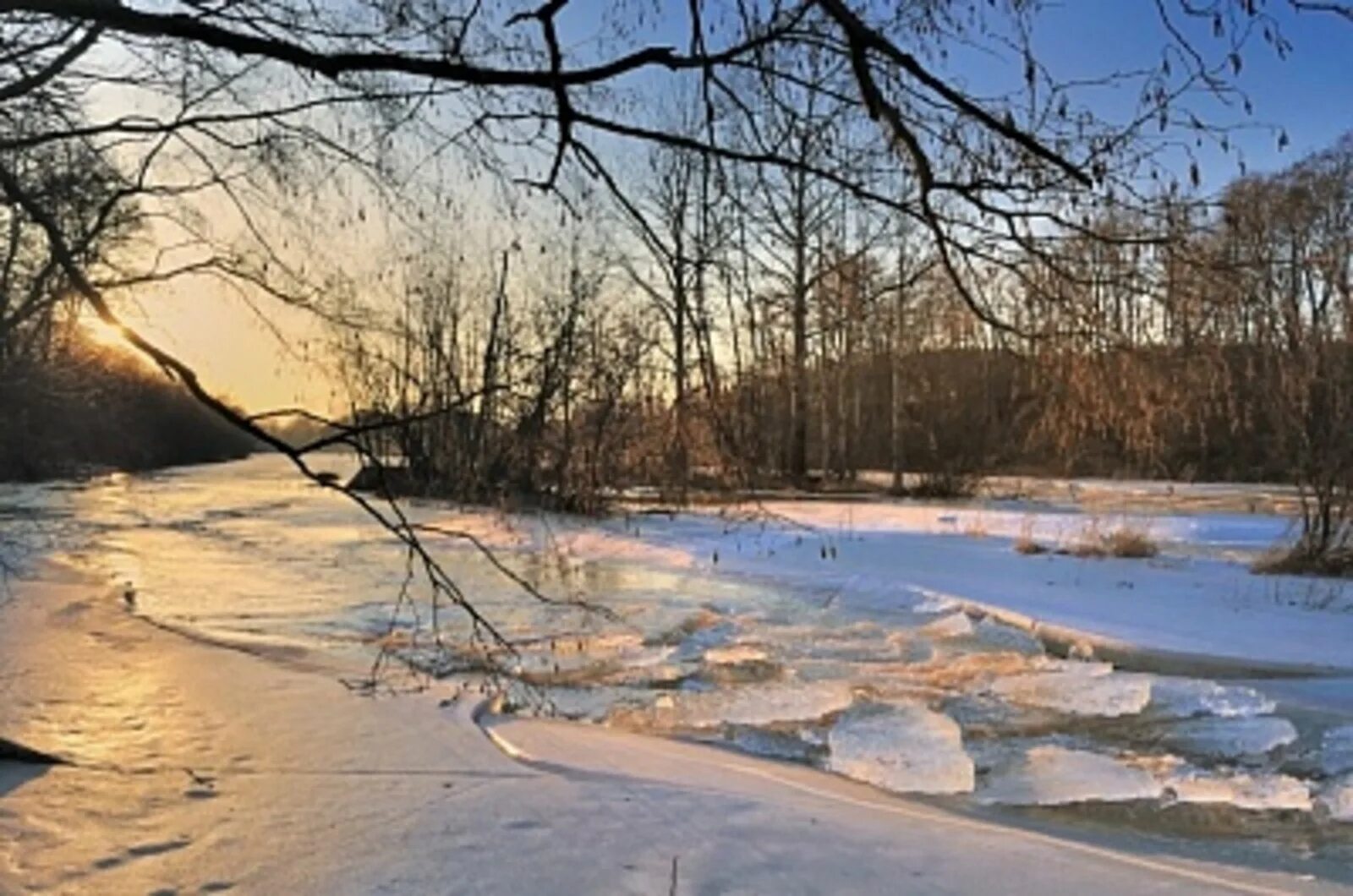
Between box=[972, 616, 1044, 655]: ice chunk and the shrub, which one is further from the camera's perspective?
the shrub

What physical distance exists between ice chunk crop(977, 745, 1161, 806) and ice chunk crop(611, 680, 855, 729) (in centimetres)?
132

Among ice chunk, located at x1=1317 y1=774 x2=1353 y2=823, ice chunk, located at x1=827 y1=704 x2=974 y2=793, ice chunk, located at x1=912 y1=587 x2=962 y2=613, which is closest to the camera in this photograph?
ice chunk, located at x1=1317 y1=774 x2=1353 y2=823

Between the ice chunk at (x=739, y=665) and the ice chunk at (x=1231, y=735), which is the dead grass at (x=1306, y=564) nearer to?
the ice chunk at (x=1231, y=735)

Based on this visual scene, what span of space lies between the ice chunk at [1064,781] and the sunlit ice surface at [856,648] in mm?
16

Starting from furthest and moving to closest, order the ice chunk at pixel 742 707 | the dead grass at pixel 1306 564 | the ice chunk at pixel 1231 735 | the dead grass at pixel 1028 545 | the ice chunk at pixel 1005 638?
the dead grass at pixel 1028 545 < the dead grass at pixel 1306 564 < the ice chunk at pixel 1005 638 < the ice chunk at pixel 742 707 < the ice chunk at pixel 1231 735

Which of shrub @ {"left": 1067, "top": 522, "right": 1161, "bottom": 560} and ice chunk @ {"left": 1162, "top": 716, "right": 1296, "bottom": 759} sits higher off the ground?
shrub @ {"left": 1067, "top": 522, "right": 1161, "bottom": 560}

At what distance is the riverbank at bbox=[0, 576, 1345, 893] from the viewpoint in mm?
3709

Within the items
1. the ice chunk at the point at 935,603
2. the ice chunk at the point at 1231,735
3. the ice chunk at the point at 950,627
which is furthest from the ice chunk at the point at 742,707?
the ice chunk at the point at 935,603

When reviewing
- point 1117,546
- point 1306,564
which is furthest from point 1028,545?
point 1306,564

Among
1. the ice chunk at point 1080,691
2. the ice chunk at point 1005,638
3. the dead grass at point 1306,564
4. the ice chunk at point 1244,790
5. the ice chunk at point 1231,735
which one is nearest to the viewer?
the ice chunk at point 1244,790

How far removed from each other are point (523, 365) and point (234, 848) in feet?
6.04

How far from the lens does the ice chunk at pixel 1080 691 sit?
7070 millimetres

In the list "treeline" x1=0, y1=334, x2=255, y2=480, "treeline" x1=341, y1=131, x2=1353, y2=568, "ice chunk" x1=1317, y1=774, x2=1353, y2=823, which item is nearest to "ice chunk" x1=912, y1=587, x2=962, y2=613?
"ice chunk" x1=1317, y1=774, x2=1353, y2=823

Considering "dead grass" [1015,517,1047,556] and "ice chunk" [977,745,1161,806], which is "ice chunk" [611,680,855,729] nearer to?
"ice chunk" [977,745,1161,806]
